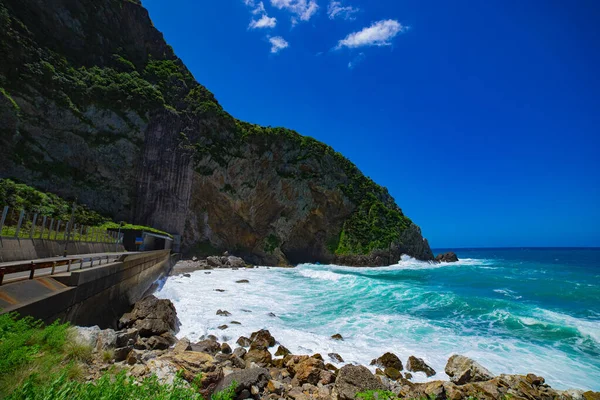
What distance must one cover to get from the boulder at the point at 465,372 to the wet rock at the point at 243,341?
699cm

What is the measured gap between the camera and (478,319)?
606 inches

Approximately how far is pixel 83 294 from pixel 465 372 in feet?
40.5

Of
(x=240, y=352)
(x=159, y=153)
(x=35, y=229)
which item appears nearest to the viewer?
(x=240, y=352)

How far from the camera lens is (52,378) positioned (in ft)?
11.1

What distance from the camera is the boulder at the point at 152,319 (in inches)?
382

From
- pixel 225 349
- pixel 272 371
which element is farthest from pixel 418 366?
pixel 225 349

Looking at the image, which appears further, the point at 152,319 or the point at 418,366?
the point at 152,319

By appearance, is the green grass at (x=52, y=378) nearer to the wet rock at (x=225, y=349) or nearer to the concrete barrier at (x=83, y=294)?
the concrete barrier at (x=83, y=294)

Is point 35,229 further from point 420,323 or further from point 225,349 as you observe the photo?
point 420,323

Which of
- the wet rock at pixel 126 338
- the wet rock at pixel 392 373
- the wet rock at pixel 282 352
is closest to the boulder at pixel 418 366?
the wet rock at pixel 392 373

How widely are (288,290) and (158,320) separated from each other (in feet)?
44.4

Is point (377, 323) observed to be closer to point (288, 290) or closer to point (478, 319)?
point (478, 319)

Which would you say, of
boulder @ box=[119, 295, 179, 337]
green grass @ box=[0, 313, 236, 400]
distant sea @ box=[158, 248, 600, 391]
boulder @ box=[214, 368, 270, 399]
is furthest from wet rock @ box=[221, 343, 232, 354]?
green grass @ box=[0, 313, 236, 400]

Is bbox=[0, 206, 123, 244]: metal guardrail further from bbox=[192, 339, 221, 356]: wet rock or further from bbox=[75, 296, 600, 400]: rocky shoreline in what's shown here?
bbox=[192, 339, 221, 356]: wet rock
